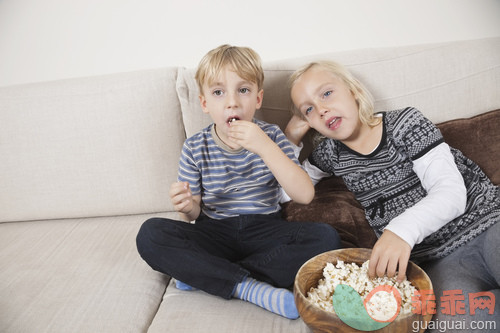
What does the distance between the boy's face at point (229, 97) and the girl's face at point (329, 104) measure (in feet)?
0.55

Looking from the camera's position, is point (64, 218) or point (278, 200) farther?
point (64, 218)

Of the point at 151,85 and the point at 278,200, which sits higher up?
the point at 151,85

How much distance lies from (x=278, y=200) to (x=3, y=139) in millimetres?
1119

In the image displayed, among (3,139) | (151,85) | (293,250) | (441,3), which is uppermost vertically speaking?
(441,3)

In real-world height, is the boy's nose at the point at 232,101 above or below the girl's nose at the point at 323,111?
above

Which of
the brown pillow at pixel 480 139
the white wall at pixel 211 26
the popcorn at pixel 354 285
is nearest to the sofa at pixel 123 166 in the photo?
the brown pillow at pixel 480 139

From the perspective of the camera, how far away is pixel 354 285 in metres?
0.97

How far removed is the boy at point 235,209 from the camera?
1133 mm

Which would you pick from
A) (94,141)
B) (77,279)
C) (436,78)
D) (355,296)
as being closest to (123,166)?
(94,141)

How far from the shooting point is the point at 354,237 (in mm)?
1282

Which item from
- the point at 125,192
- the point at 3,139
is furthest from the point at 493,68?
the point at 3,139

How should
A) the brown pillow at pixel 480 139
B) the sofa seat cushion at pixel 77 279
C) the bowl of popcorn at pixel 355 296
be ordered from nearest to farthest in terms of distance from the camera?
the bowl of popcorn at pixel 355 296 < the sofa seat cushion at pixel 77 279 < the brown pillow at pixel 480 139

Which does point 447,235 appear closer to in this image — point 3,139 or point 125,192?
point 125,192

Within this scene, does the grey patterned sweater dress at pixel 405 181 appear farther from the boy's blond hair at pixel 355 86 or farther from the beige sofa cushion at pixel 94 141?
the beige sofa cushion at pixel 94 141
